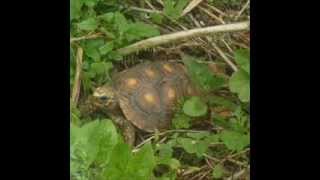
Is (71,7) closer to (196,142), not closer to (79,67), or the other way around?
(79,67)

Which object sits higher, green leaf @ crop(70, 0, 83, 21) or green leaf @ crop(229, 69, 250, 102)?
green leaf @ crop(70, 0, 83, 21)

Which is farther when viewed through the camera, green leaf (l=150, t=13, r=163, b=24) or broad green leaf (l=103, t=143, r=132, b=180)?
green leaf (l=150, t=13, r=163, b=24)

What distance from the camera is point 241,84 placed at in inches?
62.6

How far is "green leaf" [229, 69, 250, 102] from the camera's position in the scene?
1586 millimetres

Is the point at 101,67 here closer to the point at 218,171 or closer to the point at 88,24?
the point at 88,24

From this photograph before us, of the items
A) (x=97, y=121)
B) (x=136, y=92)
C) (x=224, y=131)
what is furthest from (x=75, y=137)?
(x=224, y=131)

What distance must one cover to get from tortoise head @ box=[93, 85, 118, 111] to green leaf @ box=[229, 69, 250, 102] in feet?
0.74

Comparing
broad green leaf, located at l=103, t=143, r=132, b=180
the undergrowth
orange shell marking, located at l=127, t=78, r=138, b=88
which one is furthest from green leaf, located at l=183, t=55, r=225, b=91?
broad green leaf, located at l=103, t=143, r=132, b=180

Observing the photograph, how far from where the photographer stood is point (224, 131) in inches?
63.4

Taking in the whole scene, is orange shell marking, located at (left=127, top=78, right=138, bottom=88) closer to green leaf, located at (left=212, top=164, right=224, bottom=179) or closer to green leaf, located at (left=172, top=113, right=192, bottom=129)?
green leaf, located at (left=172, top=113, right=192, bottom=129)

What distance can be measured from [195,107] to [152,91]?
92mm

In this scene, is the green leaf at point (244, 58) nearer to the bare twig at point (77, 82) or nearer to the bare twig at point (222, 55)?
the bare twig at point (222, 55)

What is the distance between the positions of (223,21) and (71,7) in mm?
289

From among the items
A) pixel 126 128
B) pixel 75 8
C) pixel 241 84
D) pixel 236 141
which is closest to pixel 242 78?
pixel 241 84
